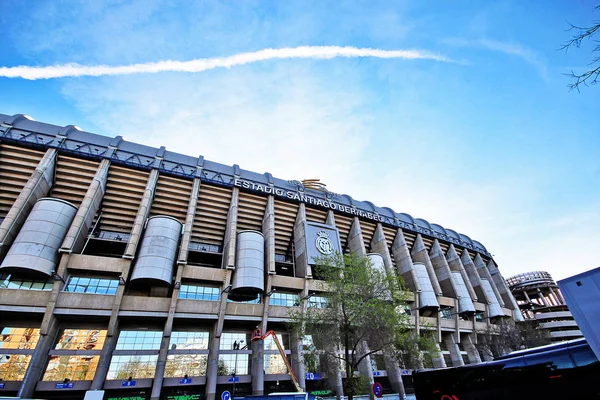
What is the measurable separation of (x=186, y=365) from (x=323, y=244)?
2265cm

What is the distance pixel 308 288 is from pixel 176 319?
1656 centimetres

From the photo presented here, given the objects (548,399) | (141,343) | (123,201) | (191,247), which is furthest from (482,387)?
(123,201)

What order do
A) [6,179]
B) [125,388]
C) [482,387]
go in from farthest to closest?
[6,179], [125,388], [482,387]

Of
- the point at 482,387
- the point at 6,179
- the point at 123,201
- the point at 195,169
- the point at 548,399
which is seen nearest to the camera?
the point at 548,399

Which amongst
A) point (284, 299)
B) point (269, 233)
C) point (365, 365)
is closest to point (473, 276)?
point (365, 365)

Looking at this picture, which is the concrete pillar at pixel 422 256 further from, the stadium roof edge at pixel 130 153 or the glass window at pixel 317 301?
the glass window at pixel 317 301

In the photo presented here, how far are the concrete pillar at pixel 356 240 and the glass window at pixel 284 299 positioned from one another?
13321 mm

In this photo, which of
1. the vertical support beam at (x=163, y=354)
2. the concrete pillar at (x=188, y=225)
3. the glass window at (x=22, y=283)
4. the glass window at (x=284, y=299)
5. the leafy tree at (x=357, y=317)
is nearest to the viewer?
the leafy tree at (x=357, y=317)

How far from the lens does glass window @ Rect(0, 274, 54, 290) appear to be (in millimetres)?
26828

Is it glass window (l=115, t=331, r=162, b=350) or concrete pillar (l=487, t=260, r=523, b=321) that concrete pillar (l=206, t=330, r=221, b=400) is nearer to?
glass window (l=115, t=331, r=162, b=350)

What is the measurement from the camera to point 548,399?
8820mm

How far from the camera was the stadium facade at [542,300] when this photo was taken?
76.9m

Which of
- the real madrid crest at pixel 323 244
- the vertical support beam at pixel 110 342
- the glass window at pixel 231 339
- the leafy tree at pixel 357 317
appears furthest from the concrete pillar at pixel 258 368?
the real madrid crest at pixel 323 244

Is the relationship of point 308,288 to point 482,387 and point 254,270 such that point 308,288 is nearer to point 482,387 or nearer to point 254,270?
point 254,270
